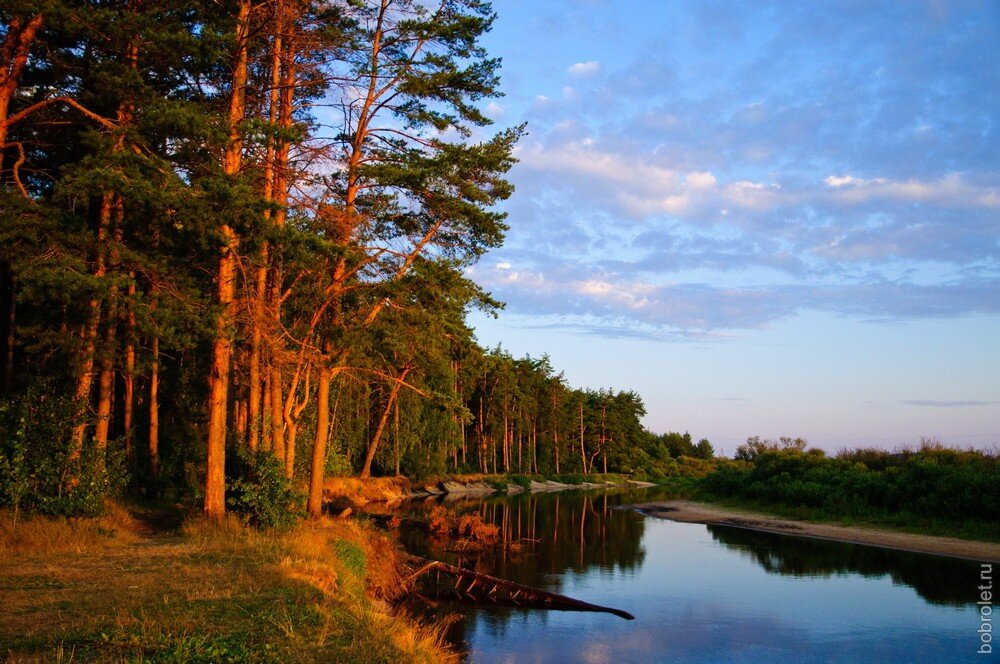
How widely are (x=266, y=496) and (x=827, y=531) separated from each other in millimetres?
25940

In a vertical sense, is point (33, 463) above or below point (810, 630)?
above

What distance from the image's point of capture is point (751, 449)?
69.9 meters

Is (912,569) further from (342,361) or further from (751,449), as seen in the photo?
(751,449)

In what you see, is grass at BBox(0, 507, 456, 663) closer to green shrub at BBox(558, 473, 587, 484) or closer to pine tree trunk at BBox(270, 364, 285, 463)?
pine tree trunk at BBox(270, 364, 285, 463)

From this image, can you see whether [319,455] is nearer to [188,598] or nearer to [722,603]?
[188,598]

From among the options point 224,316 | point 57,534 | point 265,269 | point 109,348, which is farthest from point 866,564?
point 109,348

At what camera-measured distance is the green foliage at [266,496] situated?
15.5 meters

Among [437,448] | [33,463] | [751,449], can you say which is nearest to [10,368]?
[33,463]

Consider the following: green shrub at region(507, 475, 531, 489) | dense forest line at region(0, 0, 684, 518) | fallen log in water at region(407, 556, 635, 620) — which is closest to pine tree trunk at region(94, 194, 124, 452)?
dense forest line at region(0, 0, 684, 518)

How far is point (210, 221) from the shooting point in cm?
1400

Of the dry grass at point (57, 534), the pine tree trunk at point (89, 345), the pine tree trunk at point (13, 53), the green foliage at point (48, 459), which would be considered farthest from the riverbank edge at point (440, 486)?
the pine tree trunk at point (13, 53)

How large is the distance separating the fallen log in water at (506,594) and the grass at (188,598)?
2790mm

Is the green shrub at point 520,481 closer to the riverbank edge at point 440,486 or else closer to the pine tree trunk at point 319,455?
the riverbank edge at point 440,486

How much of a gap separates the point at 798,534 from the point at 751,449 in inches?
1604
